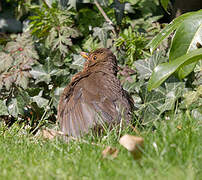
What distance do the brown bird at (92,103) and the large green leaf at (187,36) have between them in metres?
0.71

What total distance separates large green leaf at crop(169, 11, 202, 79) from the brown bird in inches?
27.8

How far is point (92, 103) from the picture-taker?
378 cm

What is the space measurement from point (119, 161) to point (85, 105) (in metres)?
1.50

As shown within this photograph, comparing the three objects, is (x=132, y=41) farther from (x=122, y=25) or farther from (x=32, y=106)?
(x=32, y=106)

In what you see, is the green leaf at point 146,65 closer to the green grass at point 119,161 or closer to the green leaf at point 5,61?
the green leaf at point 5,61

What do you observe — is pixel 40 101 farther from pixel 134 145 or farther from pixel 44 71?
pixel 134 145

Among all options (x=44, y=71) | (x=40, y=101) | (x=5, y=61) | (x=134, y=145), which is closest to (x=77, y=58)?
(x=44, y=71)

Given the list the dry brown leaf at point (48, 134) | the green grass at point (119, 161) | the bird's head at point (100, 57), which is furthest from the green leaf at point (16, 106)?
the green grass at point (119, 161)

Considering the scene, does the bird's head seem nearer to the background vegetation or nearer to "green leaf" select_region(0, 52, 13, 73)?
the background vegetation

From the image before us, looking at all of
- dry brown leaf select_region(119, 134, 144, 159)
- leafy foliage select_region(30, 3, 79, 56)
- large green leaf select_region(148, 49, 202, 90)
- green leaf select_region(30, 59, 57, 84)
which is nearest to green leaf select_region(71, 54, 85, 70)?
leafy foliage select_region(30, 3, 79, 56)

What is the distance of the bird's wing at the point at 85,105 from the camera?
368 centimetres

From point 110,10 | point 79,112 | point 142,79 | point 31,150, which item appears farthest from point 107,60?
point 31,150

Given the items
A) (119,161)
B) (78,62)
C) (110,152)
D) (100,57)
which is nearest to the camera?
(119,161)

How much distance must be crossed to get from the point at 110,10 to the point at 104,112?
7.16 feet
